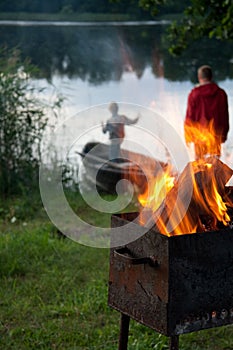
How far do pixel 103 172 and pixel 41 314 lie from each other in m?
4.98

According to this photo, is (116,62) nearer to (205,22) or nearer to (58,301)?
(205,22)

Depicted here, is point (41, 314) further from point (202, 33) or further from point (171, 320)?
point (202, 33)

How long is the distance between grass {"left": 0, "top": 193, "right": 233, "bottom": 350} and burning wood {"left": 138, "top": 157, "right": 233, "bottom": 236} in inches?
48.7

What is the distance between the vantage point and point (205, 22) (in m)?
9.14

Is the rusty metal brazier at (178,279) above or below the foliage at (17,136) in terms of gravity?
below

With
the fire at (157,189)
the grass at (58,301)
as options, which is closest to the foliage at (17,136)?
the grass at (58,301)

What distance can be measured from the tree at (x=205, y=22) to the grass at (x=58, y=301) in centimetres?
289

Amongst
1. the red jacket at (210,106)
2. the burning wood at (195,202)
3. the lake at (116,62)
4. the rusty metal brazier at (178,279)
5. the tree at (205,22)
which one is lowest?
the rusty metal brazier at (178,279)

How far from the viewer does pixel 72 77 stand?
935 inches

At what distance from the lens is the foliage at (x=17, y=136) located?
866 centimetres

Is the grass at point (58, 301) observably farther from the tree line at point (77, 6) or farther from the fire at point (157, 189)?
the tree line at point (77, 6)

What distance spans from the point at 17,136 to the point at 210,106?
2.33 meters

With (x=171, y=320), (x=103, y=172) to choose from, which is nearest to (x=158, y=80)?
(x=103, y=172)

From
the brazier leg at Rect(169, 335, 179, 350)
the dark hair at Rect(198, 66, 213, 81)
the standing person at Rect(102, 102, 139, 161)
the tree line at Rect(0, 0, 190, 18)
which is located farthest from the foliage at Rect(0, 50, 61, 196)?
the tree line at Rect(0, 0, 190, 18)
